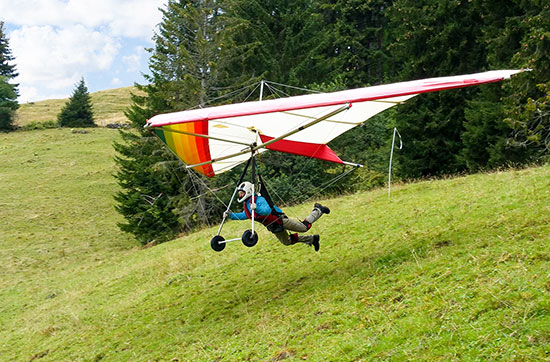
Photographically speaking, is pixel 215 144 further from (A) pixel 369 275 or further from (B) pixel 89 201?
(B) pixel 89 201

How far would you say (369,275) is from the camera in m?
8.76

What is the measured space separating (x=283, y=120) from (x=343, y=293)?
3.83m

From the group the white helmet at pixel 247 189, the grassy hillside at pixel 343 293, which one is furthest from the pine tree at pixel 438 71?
the white helmet at pixel 247 189

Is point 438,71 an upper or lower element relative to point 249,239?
upper

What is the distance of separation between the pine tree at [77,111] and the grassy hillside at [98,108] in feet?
8.40

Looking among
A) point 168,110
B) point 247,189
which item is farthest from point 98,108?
point 247,189

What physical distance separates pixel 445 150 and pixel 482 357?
65.9ft

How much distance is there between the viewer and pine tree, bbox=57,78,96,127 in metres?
63.0

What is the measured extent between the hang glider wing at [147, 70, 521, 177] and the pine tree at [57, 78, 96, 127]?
57.2 m

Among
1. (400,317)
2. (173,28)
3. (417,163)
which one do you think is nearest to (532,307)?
(400,317)

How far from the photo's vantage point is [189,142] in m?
11.0

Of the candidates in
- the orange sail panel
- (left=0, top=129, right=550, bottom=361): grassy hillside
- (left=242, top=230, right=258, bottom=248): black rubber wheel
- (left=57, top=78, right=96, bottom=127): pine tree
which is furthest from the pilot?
(left=57, top=78, right=96, bottom=127): pine tree

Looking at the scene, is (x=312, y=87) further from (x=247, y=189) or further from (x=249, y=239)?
(x=249, y=239)

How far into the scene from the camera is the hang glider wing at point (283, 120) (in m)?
7.81
